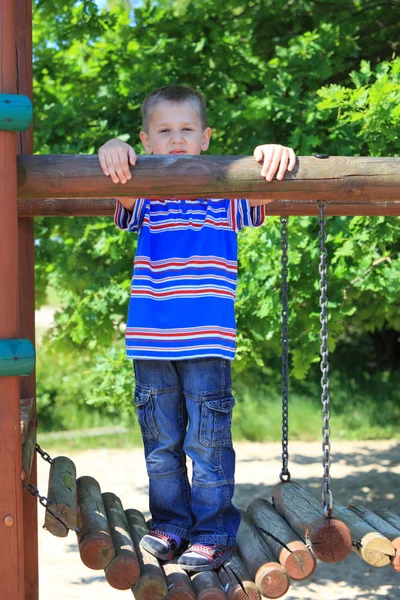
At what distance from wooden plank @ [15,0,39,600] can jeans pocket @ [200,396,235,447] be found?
858mm

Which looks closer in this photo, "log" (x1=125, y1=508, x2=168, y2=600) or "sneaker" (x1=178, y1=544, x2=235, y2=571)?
"log" (x1=125, y1=508, x2=168, y2=600)

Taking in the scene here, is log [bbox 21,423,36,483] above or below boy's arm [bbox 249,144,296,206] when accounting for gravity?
below

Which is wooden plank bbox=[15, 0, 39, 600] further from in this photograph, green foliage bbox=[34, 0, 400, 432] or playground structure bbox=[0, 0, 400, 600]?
green foliage bbox=[34, 0, 400, 432]

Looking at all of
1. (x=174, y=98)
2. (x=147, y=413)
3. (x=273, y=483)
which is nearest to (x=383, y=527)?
(x=147, y=413)

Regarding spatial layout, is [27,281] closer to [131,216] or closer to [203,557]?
[131,216]

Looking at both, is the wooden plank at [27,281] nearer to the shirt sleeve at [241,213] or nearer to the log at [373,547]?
the shirt sleeve at [241,213]

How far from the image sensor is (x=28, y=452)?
2854 mm

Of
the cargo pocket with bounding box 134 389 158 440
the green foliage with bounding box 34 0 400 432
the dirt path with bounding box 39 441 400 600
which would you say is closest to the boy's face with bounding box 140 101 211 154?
the cargo pocket with bounding box 134 389 158 440

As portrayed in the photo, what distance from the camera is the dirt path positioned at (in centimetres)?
540

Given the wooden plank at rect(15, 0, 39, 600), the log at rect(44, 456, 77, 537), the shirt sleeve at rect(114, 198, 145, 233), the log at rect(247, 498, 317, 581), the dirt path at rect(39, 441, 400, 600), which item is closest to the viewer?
the log at rect(44, 456, 77, 537)

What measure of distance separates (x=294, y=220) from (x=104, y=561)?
2535 millimetres

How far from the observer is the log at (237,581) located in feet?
8.52

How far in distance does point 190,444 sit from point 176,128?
3.35 feet

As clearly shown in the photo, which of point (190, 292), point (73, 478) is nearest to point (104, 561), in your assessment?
point (73, 478)
